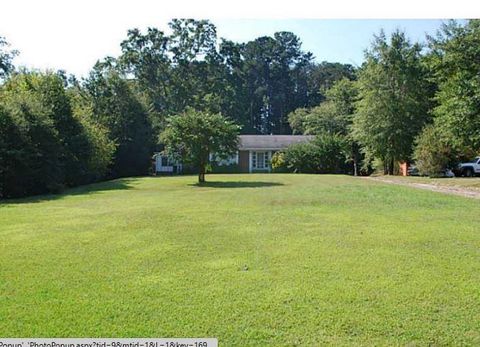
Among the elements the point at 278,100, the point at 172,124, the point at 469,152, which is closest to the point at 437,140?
the point at 469,152

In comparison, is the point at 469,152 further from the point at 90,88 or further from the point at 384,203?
the point at 90,88

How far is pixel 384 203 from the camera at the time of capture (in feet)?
40.7

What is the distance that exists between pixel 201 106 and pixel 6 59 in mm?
23952

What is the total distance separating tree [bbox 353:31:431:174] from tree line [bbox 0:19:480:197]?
0.06 meters

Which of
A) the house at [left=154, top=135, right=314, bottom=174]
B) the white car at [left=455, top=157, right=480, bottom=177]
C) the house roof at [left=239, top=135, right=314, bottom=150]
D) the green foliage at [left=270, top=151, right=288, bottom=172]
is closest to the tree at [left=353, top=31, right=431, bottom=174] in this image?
the white car at [left=455, top=157, right=480, bottom=177]

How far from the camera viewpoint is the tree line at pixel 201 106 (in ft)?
60.2

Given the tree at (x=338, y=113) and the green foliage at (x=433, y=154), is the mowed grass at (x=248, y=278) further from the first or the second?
the tree at (x=338, y=113)

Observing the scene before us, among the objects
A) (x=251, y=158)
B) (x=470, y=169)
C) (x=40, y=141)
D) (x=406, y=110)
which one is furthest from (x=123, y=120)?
(x=470, y=169)

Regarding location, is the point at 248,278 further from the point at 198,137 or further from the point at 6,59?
the point at 6,59

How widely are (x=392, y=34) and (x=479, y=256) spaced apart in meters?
26.0

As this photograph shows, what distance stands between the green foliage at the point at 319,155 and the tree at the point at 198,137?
14096 mm

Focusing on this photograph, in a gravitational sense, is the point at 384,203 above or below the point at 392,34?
below

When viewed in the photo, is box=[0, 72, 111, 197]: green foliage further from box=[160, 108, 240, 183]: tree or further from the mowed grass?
the mowed grass

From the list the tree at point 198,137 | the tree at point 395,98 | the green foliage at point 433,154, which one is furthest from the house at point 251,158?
the tree at point 198,137
